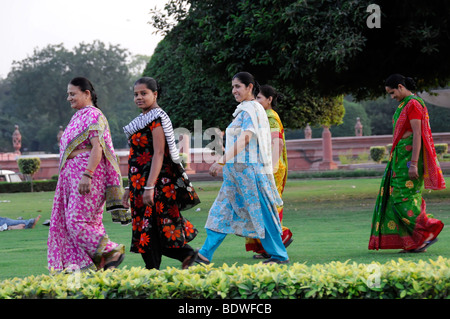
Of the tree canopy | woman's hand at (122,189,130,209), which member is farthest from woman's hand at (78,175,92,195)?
the tree canopy

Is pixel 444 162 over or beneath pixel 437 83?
beneath

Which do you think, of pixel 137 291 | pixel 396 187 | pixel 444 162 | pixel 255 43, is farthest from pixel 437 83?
pixel 444 162

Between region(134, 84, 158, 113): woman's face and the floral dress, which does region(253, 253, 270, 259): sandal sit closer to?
the floral dress

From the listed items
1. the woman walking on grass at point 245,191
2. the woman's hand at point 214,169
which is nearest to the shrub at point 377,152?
the woman walking on grass at point 245,191

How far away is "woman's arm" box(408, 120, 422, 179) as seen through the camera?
23.4 ft

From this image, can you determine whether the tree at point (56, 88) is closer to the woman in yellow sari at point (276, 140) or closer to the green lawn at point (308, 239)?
the green lawn at point (308, 239)

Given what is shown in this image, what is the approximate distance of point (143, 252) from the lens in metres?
5.74

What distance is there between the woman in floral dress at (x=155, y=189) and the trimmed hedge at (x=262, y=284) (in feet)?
4.58

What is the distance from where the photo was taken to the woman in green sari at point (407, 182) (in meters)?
7.12

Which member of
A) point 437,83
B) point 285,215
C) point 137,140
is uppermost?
point 437,83

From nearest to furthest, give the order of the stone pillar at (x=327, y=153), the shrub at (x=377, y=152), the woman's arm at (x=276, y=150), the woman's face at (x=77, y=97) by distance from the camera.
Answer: the woman's face at (x=77, y=97), the woman's arm at (x=276, y=150), the shrub at (x=377, y=152), the stone pillar at (x=327, y=153)

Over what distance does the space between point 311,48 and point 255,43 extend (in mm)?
1492

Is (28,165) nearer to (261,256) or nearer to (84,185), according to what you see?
(261,256)
